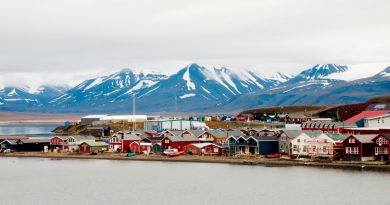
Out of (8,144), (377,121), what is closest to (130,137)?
(8,144)

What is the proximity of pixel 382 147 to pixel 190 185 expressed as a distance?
39.8 feet

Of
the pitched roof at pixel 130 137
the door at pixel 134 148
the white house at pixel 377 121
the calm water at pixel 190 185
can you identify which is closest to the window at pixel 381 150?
the calm water at pixel 190 185

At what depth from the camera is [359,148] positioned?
130ft

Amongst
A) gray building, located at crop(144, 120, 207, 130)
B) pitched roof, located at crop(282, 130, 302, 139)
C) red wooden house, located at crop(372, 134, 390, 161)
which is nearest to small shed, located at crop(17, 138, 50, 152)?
gray building, located at crop(144, 120, 207, 130)

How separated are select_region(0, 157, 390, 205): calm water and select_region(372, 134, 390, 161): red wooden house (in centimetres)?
372

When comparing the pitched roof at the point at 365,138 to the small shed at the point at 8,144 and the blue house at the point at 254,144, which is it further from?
the small shed at the point at 8,144

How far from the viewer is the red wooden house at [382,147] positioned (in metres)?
39.0

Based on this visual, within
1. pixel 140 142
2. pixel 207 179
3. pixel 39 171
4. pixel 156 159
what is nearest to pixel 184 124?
pixel 140 142

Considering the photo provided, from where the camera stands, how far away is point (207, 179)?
3509cm

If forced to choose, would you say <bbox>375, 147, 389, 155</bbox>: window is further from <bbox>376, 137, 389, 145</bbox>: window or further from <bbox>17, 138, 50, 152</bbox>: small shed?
<bbox>17, 138, 50, 152</bbox>: small shed

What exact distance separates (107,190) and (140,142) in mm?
19730

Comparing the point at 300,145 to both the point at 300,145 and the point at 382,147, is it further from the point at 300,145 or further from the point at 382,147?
the point at 382,147

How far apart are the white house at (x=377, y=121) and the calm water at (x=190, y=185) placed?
1776 cm

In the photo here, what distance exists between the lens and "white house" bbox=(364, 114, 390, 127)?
54719 millimetres
